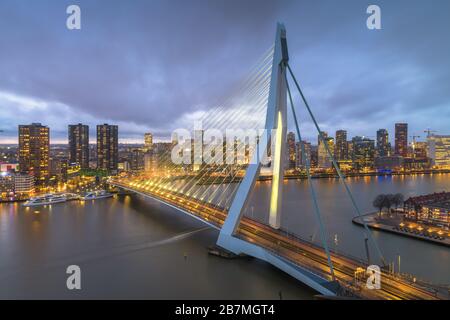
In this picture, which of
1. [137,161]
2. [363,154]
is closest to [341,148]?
[363,154]

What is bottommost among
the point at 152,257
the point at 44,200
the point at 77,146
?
the point at 152,257

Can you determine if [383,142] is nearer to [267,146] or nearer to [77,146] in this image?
[77,146]

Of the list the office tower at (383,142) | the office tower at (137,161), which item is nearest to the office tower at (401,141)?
the office tower at (383,142)

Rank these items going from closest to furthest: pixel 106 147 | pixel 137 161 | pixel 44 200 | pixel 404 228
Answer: pixel 404 228 < pixel 44 200 < pixel 106 147 < pixel 137 161

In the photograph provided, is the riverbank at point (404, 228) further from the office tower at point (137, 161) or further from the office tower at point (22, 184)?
the office tower at point (137, 161)
